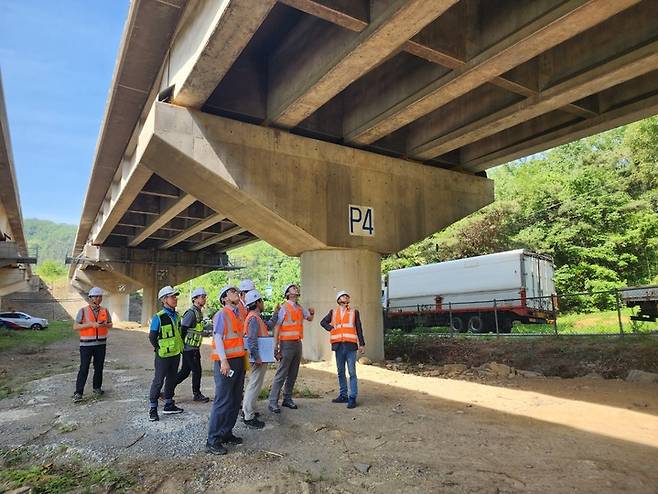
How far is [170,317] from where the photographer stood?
6523 mm

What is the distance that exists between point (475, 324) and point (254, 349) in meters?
16.0

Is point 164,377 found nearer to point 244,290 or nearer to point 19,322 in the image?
point 244,290

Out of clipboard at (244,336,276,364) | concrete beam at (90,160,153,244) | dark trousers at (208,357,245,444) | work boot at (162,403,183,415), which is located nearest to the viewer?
dark trousers at (208,357,245,444)

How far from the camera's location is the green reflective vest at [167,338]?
641 centimetres

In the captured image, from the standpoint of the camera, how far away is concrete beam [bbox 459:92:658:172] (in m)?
9.48

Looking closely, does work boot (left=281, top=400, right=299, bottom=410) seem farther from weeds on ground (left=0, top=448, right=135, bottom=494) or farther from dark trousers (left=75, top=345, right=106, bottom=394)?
dark trousers (left=75, top=345, right=106, bottom=394)

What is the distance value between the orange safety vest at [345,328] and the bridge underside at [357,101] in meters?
3.62

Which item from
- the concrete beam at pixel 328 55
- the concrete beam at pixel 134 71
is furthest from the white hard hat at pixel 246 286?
the concrete beam at pixel 134 71

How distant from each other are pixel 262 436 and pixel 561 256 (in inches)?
1045

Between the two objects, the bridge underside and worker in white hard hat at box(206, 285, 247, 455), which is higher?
the bridge underside

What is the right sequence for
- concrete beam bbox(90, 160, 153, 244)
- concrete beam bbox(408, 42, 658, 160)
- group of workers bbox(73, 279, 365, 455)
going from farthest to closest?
concrete beam bbox(90, 160, 153, 244), concrete beam bbox(408, 42, 658, 160), group of workers bbox(73, 279, 365, 455)

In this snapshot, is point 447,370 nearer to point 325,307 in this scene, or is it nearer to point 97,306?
point 325,307

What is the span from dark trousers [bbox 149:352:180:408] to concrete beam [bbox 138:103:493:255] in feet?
14.4

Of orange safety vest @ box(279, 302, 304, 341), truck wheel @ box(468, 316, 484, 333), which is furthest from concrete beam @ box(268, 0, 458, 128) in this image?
truck wheel @ box(468, 316, 484, 333)
